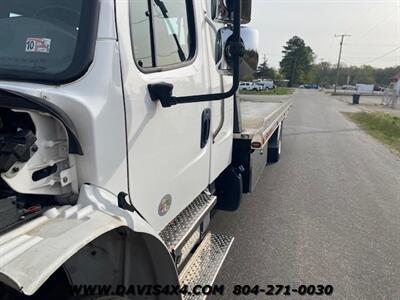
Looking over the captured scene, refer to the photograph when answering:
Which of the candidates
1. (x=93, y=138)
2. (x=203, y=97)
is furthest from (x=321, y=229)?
(x=93, y=138)

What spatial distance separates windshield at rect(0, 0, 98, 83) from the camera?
1.47 meters

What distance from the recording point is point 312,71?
96.6 metres

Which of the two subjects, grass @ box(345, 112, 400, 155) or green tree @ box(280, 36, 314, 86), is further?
green tree @ box(280, 36, 314, 86)

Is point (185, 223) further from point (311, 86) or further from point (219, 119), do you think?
point (311, 86)

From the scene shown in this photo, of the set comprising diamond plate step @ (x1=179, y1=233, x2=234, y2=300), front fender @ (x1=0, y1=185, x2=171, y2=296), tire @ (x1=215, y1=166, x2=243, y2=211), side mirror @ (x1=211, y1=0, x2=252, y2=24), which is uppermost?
side mirror @ (x1=211, y1=0, x2=252, y2=24)

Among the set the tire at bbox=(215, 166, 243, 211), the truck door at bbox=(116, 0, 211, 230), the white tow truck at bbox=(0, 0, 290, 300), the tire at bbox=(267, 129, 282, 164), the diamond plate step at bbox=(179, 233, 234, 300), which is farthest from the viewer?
the tire at bbox=(267, 129, 282, 164)

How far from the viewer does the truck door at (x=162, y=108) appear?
166cm

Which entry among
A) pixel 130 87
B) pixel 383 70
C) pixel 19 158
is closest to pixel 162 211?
pixel 130 87

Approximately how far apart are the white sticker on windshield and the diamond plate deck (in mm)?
1217

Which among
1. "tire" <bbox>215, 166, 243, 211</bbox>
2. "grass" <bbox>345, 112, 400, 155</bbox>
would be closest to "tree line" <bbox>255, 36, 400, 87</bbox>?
"grass" <bbox>345, 112, 400, 155</bbox>

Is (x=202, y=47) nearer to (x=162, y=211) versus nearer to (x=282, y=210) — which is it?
(x=162, y=211)

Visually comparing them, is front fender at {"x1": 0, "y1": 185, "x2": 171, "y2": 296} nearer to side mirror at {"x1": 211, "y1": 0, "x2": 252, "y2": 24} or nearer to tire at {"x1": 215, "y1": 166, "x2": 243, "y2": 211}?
side mirror at {"x1": 211, "y1": 0, "x2": 252, "y2": 24}

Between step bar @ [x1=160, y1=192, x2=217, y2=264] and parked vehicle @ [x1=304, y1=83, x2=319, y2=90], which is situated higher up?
step bar @ [x1=160, y1=192, x2=217, y2=264]

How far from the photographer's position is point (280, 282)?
320cm
